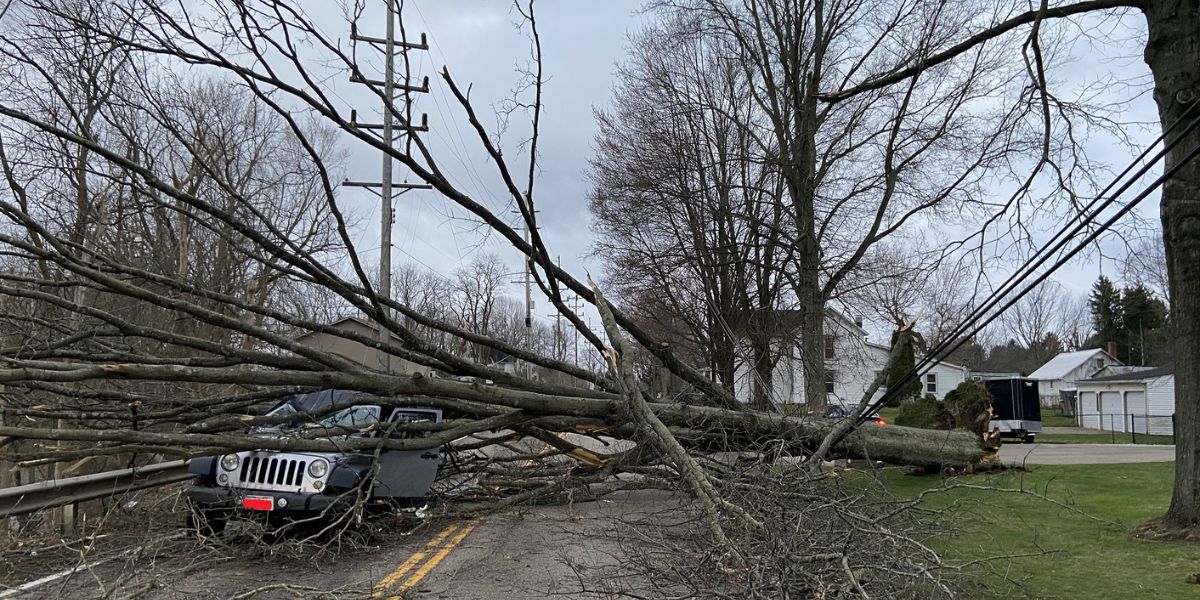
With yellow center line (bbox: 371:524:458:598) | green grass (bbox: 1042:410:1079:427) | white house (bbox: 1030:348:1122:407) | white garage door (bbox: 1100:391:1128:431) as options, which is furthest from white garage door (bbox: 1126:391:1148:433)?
yellow center line (bbox: 371:524:458:598)

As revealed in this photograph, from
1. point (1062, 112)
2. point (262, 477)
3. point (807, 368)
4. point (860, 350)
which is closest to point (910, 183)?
point (860, 350)

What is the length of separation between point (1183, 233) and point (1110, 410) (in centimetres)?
3773

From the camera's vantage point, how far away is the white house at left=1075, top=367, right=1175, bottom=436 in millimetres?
33062

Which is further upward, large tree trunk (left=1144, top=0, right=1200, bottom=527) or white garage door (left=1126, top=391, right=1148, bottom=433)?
large tree trunk (left=1144, top=0, right=1200, bottom=527)

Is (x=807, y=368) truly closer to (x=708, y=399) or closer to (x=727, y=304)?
(x=708, y=399)

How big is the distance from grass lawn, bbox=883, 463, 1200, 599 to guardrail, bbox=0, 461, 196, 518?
23.4ft

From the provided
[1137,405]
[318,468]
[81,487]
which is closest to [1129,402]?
[1137,405]

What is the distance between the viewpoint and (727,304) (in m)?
20.3

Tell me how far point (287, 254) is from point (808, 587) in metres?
4.29

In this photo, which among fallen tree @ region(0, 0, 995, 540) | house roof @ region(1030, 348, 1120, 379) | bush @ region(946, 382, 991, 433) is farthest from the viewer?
house roof @ region(1030, 348, 1120, 379)

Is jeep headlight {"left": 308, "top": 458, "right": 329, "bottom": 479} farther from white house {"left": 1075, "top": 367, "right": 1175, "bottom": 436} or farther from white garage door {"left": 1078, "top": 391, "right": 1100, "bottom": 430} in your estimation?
white garage door {"left": 1078, "top": 391, "right": 1100, "bottom": 430}

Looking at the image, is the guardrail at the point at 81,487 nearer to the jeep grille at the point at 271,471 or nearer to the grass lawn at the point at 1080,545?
the jeep grille at the point at 271,471

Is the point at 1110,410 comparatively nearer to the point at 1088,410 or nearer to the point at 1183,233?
the point at 1088,410

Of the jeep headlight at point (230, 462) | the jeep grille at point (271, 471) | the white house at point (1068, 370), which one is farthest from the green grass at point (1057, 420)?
the jeep headlight at point (230, 462)
